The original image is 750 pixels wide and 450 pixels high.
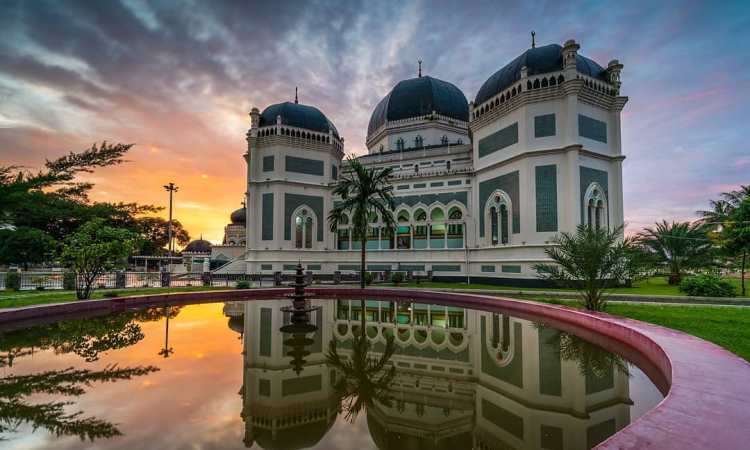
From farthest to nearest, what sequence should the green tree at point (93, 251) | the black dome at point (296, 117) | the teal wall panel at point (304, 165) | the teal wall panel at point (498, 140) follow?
the black dome at point (296, 117), the teal wall panel at point (304, 165), the teal wall panel at point (498, 140), the green tree at point (93, 251)

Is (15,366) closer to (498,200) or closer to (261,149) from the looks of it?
(498,200)

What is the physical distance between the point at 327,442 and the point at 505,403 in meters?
2.91

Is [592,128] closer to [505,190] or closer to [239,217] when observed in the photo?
[505,190]

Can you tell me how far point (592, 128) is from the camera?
23031 millimetres

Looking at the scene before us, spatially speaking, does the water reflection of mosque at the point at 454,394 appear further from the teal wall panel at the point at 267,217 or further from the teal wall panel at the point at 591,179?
the teal wall panel at the point at 267,217

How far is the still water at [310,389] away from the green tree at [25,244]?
9.14 metres

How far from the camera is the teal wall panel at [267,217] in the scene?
31.0 m

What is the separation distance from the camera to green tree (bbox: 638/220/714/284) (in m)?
24.1

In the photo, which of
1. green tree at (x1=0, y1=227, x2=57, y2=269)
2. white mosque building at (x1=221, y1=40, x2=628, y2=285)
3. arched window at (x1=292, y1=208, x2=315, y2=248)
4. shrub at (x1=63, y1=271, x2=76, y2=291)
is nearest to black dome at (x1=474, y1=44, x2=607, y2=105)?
white mosque building at (x1=221, y1=40, x2=628, y2=285)

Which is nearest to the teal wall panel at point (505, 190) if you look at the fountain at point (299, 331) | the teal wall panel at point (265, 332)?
the fountain at point (299, 331)

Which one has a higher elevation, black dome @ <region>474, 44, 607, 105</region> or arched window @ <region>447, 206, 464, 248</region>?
black dome @ <region>474, 44, 607, 105</region>

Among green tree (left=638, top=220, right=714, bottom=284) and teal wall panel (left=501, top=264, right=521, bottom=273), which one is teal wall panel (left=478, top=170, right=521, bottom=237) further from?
green tree (left=638, top=220, right=714, bottom=284)

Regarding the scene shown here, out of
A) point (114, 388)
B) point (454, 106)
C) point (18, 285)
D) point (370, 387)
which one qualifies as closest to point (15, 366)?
point (114, 388)

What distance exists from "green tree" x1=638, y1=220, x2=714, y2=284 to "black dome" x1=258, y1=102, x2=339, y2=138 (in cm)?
2732
